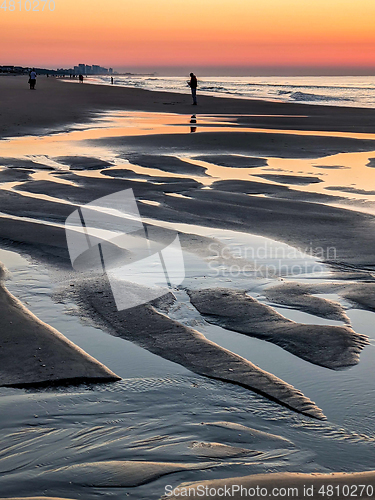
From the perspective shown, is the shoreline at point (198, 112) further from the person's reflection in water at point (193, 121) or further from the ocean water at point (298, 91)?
the ocean water at point (298, 91)

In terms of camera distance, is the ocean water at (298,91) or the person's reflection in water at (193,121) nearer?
the person's reflection in water at (193,121)

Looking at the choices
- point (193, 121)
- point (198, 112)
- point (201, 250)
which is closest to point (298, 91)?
point (198, 112)

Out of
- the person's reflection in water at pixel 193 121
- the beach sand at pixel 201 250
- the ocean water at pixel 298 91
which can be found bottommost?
the beach sand at pixel 201 250

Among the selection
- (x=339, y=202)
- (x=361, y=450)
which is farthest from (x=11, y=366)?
(x=339, y=202)

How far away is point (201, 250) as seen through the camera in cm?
612

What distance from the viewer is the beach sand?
9.00 feet

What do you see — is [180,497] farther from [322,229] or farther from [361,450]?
[322,229]

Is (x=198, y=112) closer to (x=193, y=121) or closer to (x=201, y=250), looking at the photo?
(x=193, y=121)

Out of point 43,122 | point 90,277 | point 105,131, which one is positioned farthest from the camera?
point 43,122

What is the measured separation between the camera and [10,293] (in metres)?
4.79

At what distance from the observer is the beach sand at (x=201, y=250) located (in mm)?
2742

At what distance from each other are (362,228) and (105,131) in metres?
12.5

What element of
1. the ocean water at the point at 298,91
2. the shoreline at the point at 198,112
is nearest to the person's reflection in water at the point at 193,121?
the shoreline at the point at 198,112

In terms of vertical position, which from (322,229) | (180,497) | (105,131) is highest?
(105,131)
